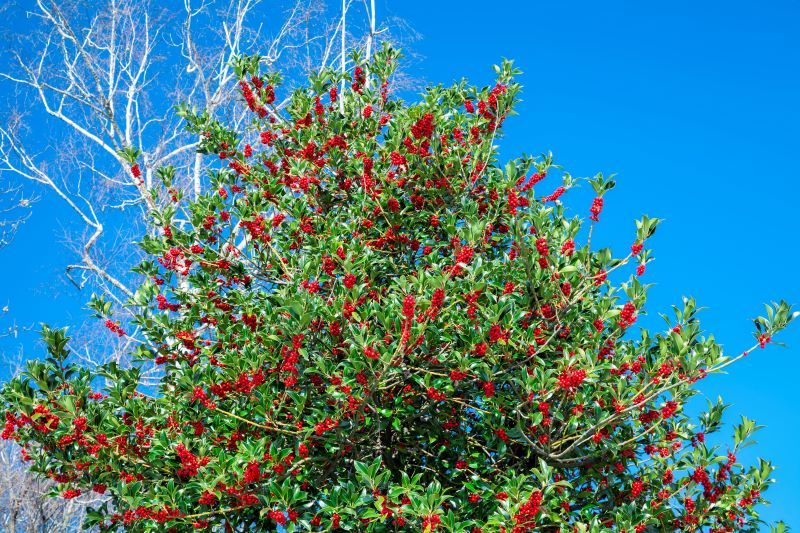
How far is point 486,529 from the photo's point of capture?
3789mm

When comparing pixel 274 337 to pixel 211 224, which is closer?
pixel 274 337

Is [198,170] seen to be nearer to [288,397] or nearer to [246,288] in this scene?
[246,288]

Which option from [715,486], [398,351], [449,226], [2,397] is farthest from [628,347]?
[2,397]

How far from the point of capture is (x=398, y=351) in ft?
12.0

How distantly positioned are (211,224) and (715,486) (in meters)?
3.72

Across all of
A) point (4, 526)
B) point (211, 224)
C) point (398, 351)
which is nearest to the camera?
point (398, 351)

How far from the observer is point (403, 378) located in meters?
4.18

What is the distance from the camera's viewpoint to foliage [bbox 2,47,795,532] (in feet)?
12.8

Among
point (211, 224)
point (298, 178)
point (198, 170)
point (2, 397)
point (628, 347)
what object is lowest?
point (2, 397)

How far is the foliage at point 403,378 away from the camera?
154 inches

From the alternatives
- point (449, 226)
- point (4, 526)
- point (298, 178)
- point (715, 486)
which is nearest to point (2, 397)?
point (298, 178)

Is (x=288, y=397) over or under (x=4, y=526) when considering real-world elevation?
under

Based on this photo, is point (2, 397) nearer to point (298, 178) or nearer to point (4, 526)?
point (298, 178)

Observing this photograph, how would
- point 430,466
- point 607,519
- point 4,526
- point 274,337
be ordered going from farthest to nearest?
point 4,526
point 430,466
point 607,519
point 274,337
